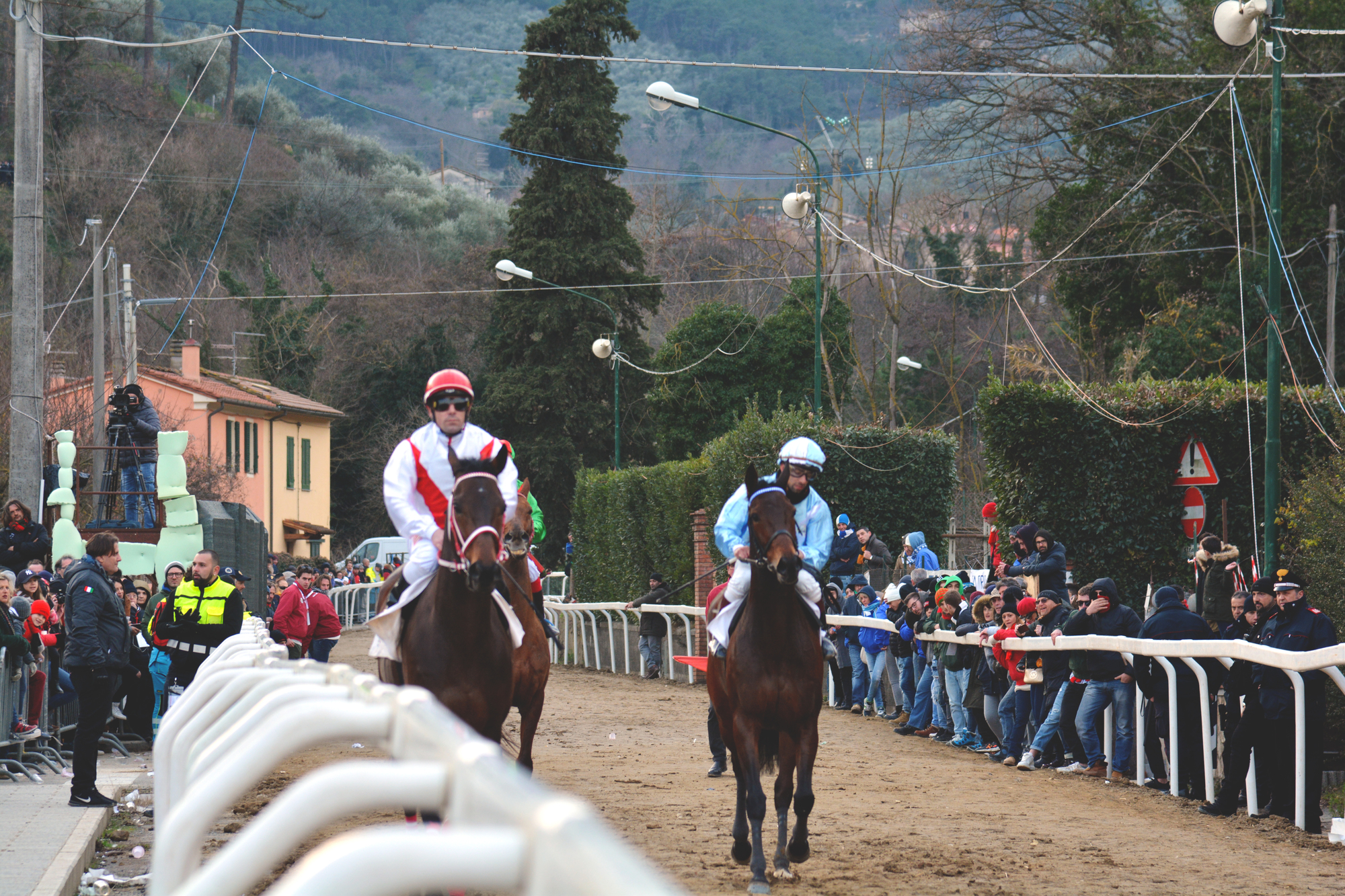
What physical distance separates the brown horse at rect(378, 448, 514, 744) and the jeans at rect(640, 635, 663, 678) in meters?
17.4

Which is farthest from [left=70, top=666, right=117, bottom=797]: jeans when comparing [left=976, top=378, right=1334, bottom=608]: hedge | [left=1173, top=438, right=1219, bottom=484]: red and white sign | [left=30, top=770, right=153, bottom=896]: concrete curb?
[left=1173, top=438, right=1219, bottom=484]: red and white sign

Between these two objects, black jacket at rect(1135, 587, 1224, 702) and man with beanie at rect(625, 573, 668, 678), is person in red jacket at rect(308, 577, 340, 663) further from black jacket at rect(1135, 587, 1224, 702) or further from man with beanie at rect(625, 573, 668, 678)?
black jacket at rect(1135, 587, 1224, 702)

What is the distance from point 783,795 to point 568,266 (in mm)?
34946

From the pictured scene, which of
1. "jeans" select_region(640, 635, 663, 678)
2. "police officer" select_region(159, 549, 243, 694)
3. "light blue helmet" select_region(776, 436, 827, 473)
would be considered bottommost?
"jeans" select_region(640, 635, 663, 678)

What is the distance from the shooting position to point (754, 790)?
25.8ft

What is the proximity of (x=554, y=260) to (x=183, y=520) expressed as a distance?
24.2 m

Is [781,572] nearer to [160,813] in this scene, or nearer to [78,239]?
[160,813]

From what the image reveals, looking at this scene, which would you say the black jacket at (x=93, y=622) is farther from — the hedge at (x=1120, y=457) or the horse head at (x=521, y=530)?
the hedge at (x=1120, y=457)

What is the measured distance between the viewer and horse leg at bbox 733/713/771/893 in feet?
24.7

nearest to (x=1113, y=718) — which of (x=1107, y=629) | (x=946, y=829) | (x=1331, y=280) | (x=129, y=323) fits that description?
(x=1107, y=629)

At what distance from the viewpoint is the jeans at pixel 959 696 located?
14836 millimetres

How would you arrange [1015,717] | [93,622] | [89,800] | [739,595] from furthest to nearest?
[1015,717] < [93,622] < [89,800] < [739,595]

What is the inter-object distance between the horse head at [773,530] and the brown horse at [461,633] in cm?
134

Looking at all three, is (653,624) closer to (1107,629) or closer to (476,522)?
(1107,629)
